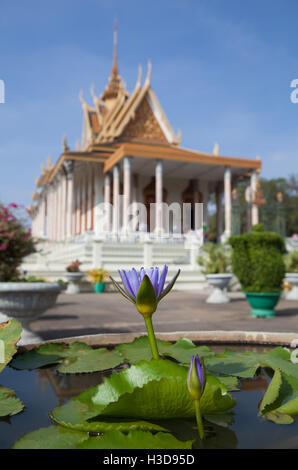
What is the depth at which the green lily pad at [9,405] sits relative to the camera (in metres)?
1.32

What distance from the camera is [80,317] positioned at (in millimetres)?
6926


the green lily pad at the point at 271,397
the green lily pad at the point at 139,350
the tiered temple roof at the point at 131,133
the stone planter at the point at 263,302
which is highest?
the tiered temple roof at the point at 131,133

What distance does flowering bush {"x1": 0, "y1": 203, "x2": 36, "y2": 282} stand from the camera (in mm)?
5422

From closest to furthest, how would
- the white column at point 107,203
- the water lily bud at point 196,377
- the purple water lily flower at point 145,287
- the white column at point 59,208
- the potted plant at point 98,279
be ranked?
the water lily bud at point 196,377, the purple water lily flower at point 145,287, the potted plant at point 98,279, the white column at point 107,203, the white column at point 59,208

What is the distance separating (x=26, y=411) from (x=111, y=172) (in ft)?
71.0

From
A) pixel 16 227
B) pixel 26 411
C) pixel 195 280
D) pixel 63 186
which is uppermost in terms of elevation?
pixel 63 186

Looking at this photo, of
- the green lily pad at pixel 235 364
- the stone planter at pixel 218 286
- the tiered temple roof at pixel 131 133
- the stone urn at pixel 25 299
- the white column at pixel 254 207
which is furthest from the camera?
the white column at pixel 254 207

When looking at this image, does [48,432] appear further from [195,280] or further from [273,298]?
[195,280]

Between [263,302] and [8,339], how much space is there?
19.6 feet

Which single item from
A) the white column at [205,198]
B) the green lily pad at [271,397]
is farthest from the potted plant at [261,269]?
the white column at [205,198]

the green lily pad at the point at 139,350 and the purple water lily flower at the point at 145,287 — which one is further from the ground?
the purple water lily flower at the point at 145,287

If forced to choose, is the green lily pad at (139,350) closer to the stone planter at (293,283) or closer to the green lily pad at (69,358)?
the green lily pad at (69,358)

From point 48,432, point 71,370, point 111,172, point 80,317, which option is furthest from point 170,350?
point 111,172

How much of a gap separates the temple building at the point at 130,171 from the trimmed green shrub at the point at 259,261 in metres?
11.2
